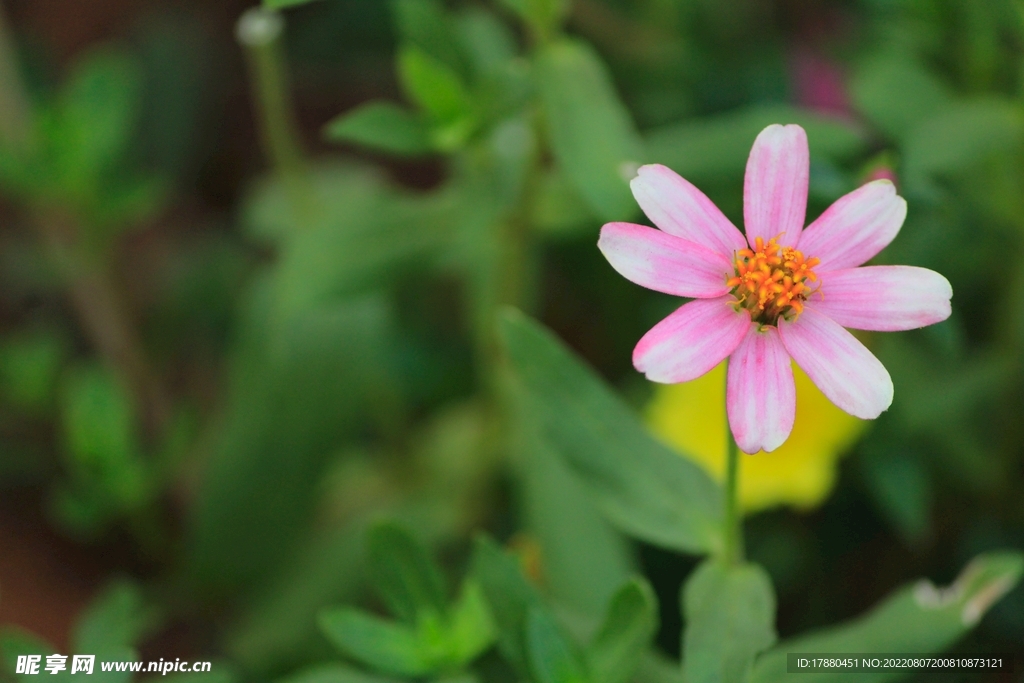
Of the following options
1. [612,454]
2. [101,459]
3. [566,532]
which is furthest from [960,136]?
[101,459]

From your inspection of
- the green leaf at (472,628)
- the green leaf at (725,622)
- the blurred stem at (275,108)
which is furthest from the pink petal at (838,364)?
the blurred stem at (275,108)

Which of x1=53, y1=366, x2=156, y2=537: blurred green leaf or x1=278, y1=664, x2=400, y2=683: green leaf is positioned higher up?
x1=53, y1=366, x2=156, y2=537: blurred green leaf

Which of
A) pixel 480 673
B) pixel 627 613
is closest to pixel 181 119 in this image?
pixel 480 673

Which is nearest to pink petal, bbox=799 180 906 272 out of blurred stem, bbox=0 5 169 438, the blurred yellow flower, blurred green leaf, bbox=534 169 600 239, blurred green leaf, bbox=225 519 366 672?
blurred green leaf, bbox=534 169 600 239

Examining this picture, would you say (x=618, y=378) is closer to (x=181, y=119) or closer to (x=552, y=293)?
(x=552, y=293)

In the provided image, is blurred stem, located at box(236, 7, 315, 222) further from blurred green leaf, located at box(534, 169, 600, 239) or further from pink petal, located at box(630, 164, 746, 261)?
pink petal, located at box(630, 164, 746, 261)
